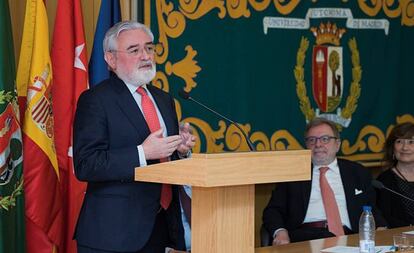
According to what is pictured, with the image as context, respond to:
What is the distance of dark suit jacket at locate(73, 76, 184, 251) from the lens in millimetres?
3338

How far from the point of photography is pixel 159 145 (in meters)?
3.22

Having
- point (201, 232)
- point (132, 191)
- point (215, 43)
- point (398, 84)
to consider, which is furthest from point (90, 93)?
point (398, 84)

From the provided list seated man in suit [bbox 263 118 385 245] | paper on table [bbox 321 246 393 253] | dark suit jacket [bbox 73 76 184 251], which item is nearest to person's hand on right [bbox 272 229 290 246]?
seated man in suit [bbox 263 118 385 245]

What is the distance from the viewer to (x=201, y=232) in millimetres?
2949

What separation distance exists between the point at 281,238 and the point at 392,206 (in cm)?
97

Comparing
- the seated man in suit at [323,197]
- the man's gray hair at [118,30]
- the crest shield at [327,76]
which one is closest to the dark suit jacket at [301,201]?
the seated man in suit at [323,197]

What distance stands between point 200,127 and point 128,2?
0.89m

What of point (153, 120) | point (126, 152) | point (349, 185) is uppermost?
point (153, 120)

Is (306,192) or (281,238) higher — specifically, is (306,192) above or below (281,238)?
above

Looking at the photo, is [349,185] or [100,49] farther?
[349,185]

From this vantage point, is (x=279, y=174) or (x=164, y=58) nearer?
(x=279, y=174)

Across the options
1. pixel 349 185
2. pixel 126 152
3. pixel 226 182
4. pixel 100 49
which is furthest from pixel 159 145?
pixel 349 185

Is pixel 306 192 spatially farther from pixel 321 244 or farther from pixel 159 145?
pixel 159 145

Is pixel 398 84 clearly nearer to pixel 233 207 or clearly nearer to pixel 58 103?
pixel 58 103
